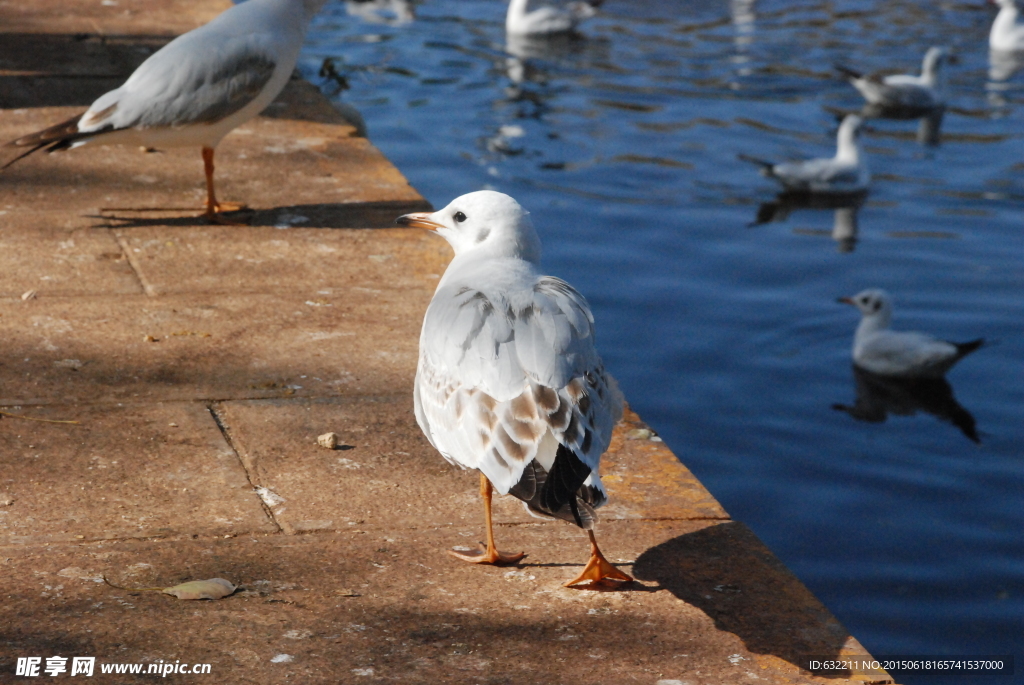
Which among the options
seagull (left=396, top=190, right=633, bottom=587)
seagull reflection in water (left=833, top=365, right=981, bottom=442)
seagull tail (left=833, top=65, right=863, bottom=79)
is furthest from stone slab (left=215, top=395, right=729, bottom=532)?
seagull tail (left=833, top=65, right=863, bottom=79)

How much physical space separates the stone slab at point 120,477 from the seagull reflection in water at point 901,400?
4913mm

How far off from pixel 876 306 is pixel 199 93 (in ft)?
15.7

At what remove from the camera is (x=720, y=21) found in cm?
1641

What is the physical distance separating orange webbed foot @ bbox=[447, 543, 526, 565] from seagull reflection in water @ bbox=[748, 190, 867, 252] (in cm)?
721

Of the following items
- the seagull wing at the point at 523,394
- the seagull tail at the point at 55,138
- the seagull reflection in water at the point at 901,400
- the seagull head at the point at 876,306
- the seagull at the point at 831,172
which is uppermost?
the seagull tail at the point at 55,138

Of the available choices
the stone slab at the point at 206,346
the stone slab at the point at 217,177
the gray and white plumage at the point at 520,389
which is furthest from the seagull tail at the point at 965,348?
the gray and white plumage at the point at 520,389

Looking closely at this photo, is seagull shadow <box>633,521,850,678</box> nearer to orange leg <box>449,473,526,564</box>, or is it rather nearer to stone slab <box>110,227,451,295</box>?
orange leg <box>449,473,526,564</box>

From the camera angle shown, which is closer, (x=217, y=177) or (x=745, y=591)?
(x=745, y=591)

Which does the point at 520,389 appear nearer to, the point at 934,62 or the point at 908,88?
the point at 908,88

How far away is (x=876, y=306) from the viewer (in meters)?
8.11

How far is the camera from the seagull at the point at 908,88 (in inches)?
523

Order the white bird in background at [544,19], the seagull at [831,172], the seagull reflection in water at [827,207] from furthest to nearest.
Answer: the white bird in background at [544,19] < the seagull at [831,172] < the seagull reflection in water at [827,207]

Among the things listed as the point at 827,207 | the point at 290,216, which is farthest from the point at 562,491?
the point at 827,207

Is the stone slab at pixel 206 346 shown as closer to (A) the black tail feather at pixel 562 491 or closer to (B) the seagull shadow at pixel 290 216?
(B) the seagull shadow at pixel 290 216
